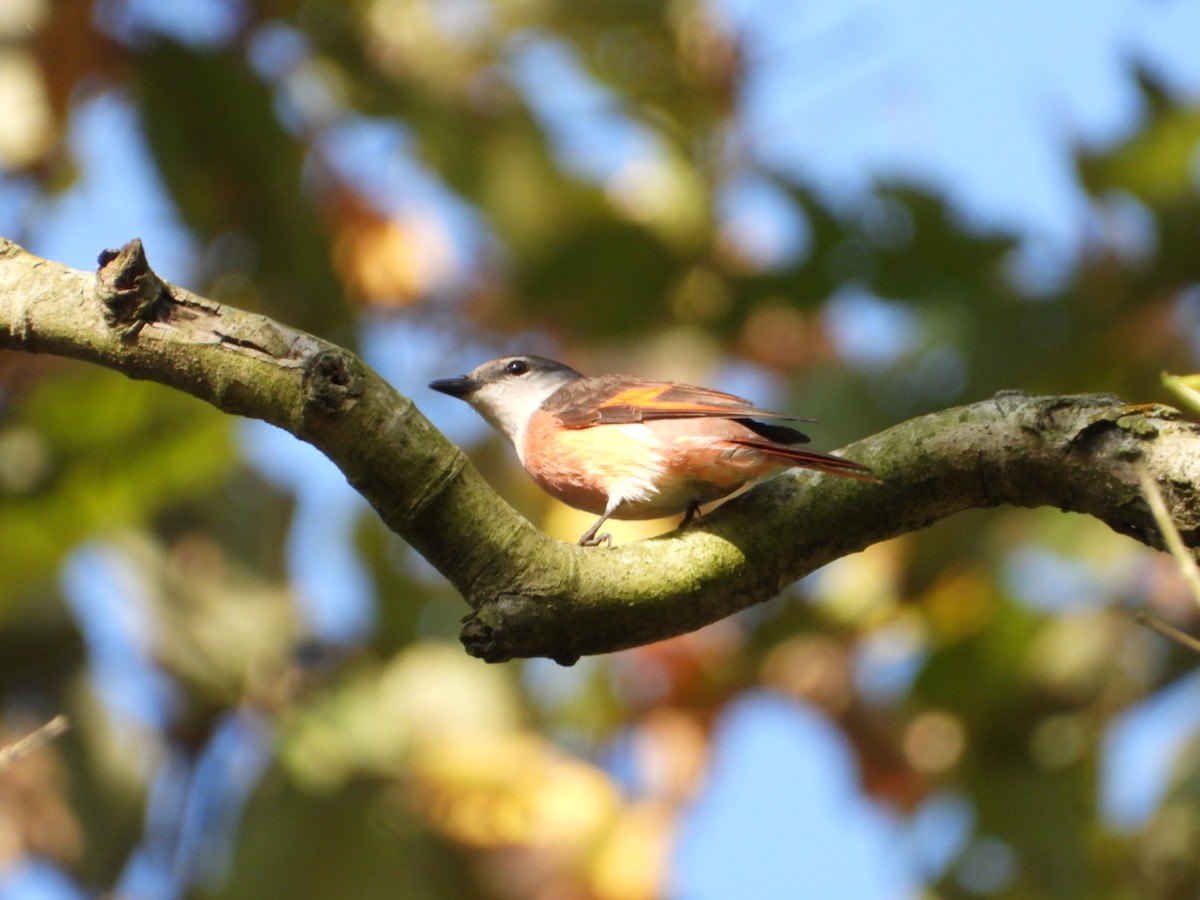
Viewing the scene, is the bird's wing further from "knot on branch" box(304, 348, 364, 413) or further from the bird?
"knot on branch" box(304, 348, 364, 413)

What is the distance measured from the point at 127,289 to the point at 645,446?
1.87 metres

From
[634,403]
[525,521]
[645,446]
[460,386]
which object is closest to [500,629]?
[525,521]

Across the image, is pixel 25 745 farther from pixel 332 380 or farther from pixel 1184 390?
pixel 1184 390

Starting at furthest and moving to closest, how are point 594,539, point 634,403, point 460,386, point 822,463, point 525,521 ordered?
1. point 460,386
2. point 634,403
3. point 594,539
4. point 822,463
5. point 525,521

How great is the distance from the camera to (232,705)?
21.8 feet

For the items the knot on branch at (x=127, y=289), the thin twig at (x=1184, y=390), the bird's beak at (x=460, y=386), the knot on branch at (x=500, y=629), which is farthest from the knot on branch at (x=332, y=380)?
the bird's beak at (x=460, y=386)

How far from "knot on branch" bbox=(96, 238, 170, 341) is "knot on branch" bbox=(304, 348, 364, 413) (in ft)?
1.08

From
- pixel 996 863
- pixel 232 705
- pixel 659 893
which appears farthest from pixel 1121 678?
pixel 232 705

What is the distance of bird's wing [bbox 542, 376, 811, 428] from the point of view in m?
3.88

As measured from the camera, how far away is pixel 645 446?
3.90m

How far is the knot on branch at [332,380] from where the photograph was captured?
7.65 ft

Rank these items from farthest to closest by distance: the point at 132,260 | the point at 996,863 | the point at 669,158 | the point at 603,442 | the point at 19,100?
1. the point at 669,158
2. the point at 19,100
3. the point at 996,863
4. the point at 603,442
5. the point at 132,260

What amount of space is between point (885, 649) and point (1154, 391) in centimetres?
→ 204

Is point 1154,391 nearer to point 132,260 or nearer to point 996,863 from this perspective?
point 996,863
